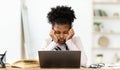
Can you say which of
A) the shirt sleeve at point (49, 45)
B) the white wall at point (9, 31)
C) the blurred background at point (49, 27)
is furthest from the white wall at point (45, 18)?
the shirt sleeve at point (49, 45)

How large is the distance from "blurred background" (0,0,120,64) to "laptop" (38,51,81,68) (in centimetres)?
Result: 301

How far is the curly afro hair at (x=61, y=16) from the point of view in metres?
2.52

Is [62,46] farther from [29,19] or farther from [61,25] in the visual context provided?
[29,19]

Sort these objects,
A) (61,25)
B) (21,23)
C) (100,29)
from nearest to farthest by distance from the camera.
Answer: (61,25) < (21,23) < (100,29)

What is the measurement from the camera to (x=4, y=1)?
4.84m

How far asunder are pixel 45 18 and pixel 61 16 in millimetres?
2416

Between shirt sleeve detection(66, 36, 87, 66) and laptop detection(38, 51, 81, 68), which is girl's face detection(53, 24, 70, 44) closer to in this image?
shirt sleeve detection(66, 36, 87, 66)

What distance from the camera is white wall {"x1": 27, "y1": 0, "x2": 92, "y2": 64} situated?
4.94m

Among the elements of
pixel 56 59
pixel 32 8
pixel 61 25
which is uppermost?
pixel 32 8

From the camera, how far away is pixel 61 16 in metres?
2.56

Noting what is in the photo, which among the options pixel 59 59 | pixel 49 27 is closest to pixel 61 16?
pixel 59 59

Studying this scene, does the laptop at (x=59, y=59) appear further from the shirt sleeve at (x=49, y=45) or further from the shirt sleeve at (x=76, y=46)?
the shirt sleeve at (x=49, y=45)

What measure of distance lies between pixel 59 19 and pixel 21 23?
2.31 metres

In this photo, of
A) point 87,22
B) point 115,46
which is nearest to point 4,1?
point 87,22
